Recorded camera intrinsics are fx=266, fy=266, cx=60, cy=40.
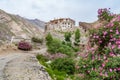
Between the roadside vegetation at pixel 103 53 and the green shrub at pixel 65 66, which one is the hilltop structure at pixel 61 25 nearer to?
the green shrub at pixel 65 66

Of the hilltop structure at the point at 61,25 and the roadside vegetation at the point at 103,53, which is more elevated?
the hilltop structure at the point at 61,25

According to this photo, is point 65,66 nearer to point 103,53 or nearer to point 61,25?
point 103,53

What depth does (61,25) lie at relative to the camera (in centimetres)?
7606

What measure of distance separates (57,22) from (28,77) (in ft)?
224

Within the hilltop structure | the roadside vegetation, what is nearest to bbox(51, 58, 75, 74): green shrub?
the roadside vegetation

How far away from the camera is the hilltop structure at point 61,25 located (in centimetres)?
7327

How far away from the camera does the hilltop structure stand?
7327 cm

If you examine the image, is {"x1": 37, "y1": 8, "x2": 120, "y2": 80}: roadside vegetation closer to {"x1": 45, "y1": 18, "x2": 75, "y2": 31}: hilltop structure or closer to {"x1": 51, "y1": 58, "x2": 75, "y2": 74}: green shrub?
{"x1": 51, "y1": 58, "x2": 75, "y2": 74}: green shrub

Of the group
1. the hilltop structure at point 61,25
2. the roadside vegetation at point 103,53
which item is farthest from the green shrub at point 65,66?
the hilltop structure at point 61,25

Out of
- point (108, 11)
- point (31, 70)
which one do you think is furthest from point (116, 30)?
point (31, 70)

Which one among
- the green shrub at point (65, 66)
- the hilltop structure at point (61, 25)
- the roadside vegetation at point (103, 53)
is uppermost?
the hilltop structure at point (61, 25)

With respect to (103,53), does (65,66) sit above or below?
below

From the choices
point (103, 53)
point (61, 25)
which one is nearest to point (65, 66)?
point (103, 53)

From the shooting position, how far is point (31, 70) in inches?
539
